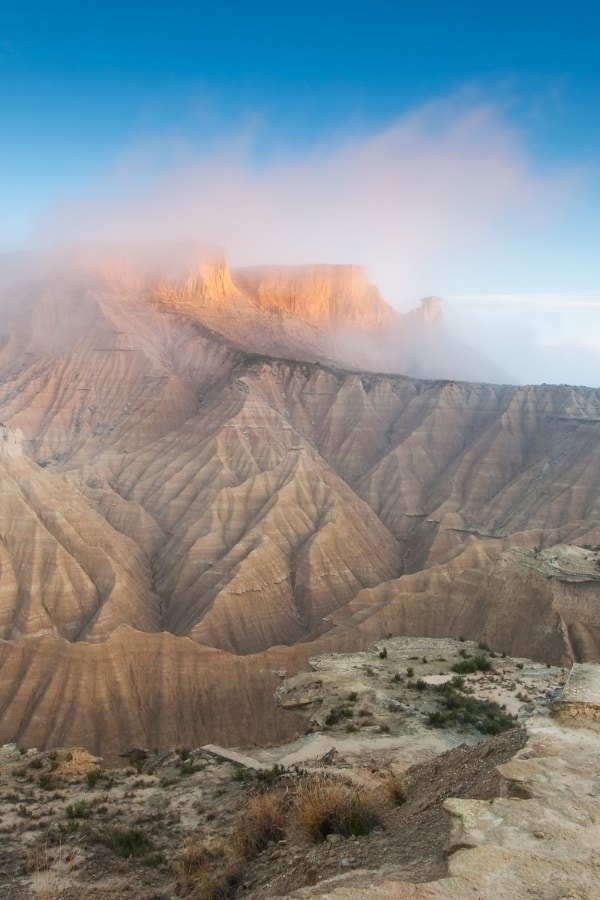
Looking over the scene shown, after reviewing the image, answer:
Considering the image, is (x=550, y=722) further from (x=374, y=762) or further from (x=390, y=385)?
(x=390, y=385)

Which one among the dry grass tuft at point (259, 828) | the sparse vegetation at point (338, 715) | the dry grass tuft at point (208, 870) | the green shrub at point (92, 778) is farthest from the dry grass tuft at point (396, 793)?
the green shrub at point (92, 778)

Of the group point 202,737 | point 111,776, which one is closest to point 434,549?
point 202,737

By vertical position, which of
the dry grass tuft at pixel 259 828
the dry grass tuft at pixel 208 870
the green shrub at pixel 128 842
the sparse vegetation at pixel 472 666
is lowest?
the green shrub at pixel 128 842

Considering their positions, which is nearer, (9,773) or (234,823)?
(234,823)

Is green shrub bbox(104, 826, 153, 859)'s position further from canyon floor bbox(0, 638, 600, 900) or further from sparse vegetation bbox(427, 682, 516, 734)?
sparse vegetation bbox(427, 682, 516, 734)

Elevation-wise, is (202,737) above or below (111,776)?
below

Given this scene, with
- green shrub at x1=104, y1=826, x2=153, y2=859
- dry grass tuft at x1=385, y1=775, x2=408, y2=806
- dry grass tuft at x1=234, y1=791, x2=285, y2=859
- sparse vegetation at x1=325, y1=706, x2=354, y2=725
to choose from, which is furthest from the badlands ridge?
dry grass tuft at x1=234, y1=791, x2=285, y2=859

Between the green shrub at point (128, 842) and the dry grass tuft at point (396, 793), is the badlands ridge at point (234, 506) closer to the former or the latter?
the green shrub at point (128, 842)
